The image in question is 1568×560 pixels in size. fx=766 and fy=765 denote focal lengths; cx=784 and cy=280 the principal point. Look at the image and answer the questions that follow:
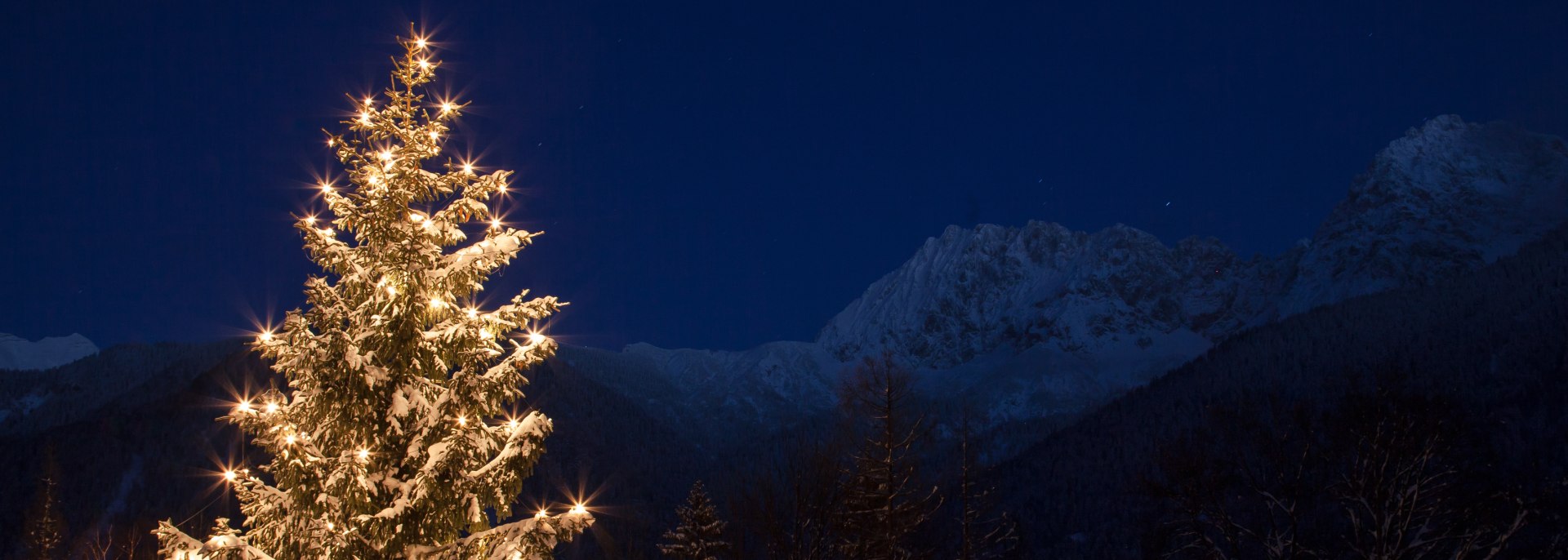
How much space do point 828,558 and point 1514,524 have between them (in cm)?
1123

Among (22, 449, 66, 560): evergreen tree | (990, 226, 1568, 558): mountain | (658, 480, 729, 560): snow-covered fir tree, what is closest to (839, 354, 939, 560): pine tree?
(658, 480, 729, 560): snow-covered fir tree

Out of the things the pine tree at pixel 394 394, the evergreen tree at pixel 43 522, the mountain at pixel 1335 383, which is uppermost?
the evergreen tree at pixel 43 522

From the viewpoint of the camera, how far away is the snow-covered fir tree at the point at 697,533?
21594 millimetres

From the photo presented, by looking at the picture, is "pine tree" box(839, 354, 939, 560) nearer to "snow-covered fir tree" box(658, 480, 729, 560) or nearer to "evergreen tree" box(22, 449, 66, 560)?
"snow-covered fir tree" box(658, 480, 729, 560)

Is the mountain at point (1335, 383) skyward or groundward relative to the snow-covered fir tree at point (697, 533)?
groundward

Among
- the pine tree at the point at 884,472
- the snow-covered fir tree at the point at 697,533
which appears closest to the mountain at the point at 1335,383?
the snow-covered fir tree at the point at 697,533

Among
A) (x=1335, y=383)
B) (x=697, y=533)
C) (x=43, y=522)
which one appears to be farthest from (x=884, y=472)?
(x=1335, y=383)

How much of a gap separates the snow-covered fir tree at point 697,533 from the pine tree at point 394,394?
14384 mm

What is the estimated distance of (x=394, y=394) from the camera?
7.24 metres

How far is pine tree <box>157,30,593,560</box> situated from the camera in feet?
22.7

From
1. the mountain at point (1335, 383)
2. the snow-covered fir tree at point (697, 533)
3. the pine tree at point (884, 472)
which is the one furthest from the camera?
the mountain at point (1335, 383)

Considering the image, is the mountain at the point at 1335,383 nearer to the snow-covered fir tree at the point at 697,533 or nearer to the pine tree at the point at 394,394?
the snow-covered fir tree at the point at 697,533

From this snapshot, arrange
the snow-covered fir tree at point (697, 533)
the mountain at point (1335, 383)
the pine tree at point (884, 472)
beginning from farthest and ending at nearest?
the mountain at point (1335, 383), the snow-covered fir tree at point (697, 533), the pine tree at point (884, 472)

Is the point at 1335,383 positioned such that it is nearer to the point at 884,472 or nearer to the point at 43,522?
the point at 884,472
